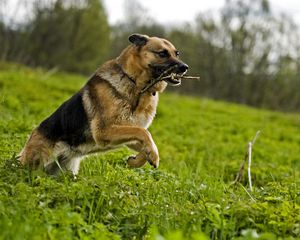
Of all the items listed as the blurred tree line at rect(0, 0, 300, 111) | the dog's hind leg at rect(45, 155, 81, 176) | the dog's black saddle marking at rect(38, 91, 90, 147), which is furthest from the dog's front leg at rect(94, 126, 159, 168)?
the blurred tree line at rect(0, 0, 300, 111)

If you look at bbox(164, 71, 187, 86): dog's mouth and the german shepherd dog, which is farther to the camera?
bbox(164, 71, 187, 86): dog's mouth

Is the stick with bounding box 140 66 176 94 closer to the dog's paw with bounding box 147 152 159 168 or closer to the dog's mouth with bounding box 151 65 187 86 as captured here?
the dog's mouth with bounding box 151 65 187 86

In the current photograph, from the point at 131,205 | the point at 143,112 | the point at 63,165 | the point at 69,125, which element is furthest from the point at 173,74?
the point at 131,205

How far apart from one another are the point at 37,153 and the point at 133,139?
3.83ft

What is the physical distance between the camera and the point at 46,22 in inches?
1318

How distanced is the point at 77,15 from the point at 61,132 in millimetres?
30546

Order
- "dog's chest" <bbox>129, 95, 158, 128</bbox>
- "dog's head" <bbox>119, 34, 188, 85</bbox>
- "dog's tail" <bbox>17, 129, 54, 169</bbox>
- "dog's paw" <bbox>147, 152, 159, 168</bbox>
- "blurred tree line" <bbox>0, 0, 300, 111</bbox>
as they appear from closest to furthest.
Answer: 1. "dog's paw" <bbox>147, 152, 159, 168</bbox>
2. "dog's tail" <bbox>17, 129, 54, 169</bbox>
3. "dog's chest" <bbox>129, 95, 158, 128</bbox>
4. "dog's head" <bbox>119, 34, 188, 85</bbox>
5. "blurred tree line" <bbox>0, 0, 300, 111</bbox>

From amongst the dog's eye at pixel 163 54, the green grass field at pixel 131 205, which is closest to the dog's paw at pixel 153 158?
the green grass field at pixel 131 205

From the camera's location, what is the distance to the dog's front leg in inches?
223

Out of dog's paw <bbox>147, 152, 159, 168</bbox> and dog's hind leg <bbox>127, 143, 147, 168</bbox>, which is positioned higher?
dog's paw <bbox>147, 152, 159, 168</bbox>

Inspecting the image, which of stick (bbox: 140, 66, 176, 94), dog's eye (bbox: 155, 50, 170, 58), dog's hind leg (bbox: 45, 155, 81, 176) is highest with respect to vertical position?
dog's eye (bbox: 155, 50, 170, 58)

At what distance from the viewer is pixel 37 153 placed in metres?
6.02

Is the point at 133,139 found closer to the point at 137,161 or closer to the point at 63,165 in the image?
the point at 137,161

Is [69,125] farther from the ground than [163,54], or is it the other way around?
[163,54]
